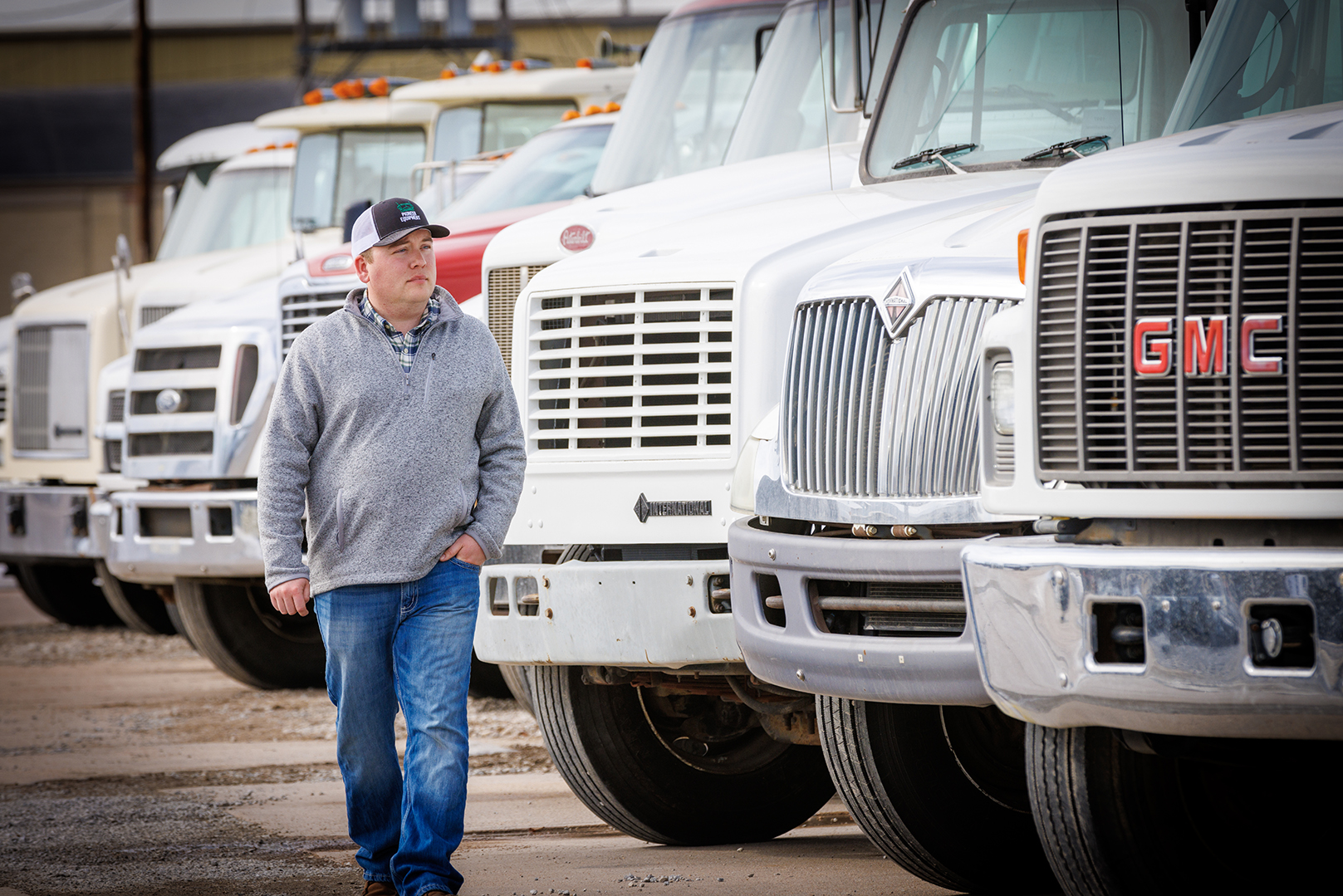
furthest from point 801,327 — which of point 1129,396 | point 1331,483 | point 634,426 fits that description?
point 1331,483

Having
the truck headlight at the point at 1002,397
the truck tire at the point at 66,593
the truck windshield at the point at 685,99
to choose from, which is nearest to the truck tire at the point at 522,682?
the truck windshield at the point at 685,99

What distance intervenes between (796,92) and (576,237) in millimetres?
1761

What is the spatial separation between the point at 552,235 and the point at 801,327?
230 centimetres

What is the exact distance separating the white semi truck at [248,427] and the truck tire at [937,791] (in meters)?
4.49

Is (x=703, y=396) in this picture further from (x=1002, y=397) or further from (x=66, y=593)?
(x=66, y=593)

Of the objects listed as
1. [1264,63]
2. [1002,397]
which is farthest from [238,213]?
[1002,397]

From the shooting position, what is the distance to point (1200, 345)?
14.1ft

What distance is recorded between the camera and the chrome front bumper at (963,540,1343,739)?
4.09m

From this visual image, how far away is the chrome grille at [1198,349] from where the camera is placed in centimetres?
421

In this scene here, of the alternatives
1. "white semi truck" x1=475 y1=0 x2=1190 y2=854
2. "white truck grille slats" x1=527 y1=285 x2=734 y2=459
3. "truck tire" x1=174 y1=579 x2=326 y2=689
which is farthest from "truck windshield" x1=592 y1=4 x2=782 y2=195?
"truck tire" x1=174 y1=579 x2=326 y2=689

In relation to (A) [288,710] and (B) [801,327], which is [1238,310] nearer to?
(B) [801,327]

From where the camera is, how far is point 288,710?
11602 mm

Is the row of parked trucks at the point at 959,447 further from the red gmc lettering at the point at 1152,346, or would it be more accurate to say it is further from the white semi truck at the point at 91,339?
the white semi truck at the point at 91,339

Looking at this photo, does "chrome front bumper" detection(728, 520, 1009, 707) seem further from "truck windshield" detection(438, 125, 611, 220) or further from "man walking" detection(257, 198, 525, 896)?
"truck windshield" detection(438, 125, 611, 220)
